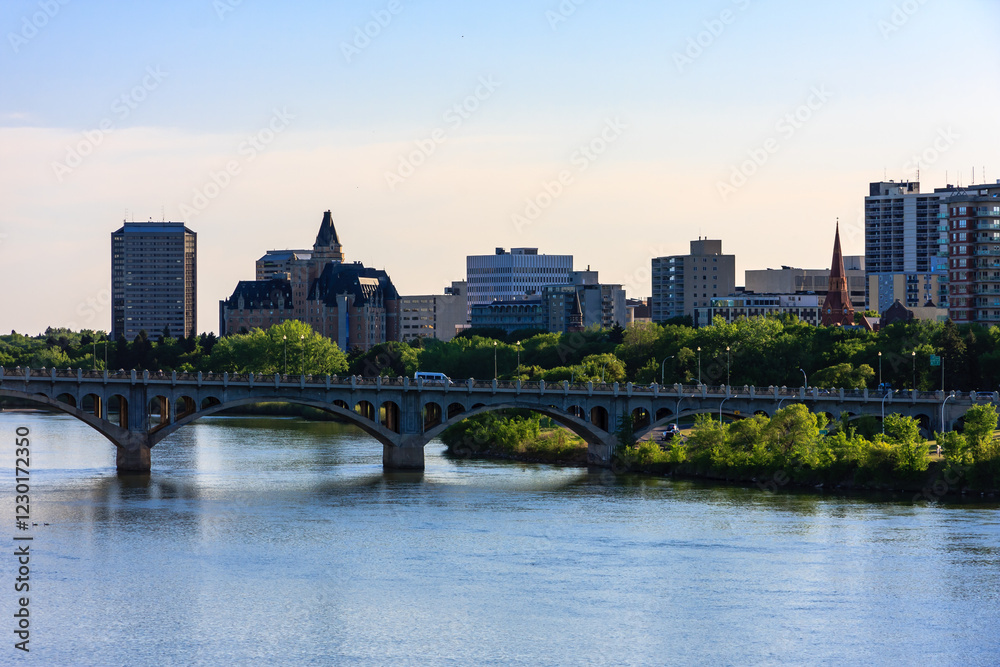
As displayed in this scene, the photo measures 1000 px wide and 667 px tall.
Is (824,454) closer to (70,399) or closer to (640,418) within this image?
(640,418)

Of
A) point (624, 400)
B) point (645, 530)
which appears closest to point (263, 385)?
point (624, 400)

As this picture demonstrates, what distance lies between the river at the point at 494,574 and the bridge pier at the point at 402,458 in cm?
919

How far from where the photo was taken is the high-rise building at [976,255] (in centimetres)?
16575

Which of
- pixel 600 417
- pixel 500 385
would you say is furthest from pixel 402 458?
pixel 600 417

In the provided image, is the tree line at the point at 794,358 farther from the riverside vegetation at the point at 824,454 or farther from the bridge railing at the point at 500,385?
the riverside vegetation at the point at 824,454

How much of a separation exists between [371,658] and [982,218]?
131 meters

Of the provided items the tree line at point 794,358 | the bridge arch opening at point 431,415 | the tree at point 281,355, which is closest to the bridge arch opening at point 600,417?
the bridge arch opening at point 431,415

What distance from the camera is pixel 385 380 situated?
10838cm

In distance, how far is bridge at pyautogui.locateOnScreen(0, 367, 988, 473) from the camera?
10038 centimetres

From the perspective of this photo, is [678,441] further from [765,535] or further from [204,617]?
[204,617]

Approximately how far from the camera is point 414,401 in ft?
350

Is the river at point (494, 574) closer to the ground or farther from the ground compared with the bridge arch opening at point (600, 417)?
closer to the ground

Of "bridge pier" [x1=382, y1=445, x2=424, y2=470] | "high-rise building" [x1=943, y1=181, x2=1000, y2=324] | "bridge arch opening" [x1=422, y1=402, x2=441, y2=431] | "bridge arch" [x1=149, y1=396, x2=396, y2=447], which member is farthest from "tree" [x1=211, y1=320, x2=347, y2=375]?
"high-rise building" [x1=943, y1=181, x2=1000, y2=324]

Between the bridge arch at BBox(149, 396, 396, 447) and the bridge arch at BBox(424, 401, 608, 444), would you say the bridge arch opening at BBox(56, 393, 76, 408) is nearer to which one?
the bridge arch at BBox(149, 396, 396, 447)
